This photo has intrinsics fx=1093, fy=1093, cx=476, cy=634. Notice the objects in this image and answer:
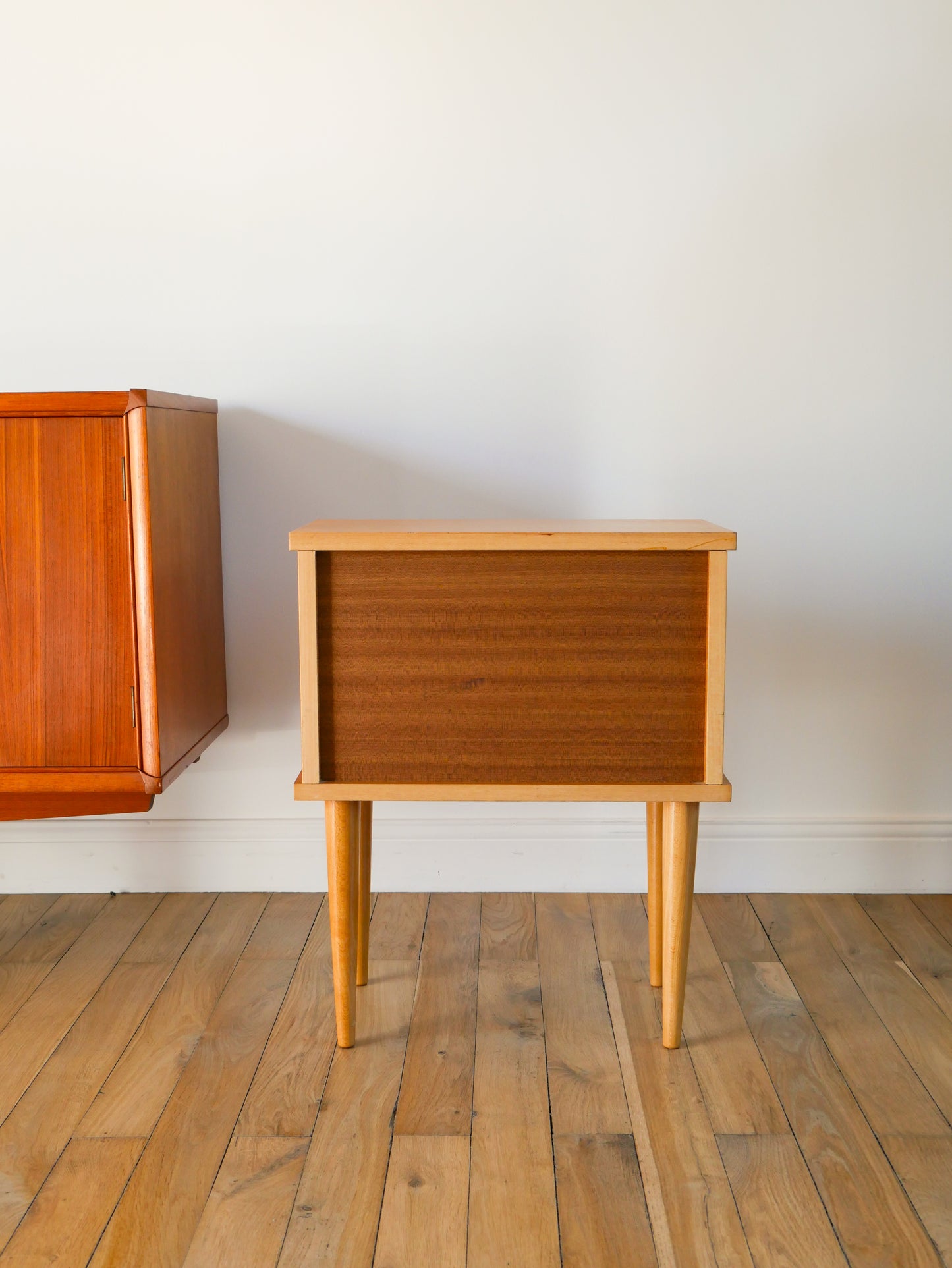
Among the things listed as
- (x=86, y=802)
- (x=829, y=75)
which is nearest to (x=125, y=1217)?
(x=86, y=802)

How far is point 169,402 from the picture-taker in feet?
5.00

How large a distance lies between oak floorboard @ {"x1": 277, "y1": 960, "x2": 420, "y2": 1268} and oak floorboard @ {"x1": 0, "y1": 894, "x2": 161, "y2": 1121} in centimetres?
38

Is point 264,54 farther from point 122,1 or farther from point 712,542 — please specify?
point 712,542

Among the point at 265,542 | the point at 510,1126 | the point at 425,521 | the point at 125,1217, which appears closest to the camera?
the point at 125,1217

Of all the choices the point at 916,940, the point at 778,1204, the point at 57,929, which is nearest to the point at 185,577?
the point at 57,929

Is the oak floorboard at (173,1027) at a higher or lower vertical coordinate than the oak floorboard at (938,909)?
lower

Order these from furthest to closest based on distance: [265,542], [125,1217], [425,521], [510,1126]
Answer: [265,542]
[425,521]
[510,1126]
[125,1217]

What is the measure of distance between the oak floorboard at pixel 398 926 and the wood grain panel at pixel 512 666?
0.47 metres

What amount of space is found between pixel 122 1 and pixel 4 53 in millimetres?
208

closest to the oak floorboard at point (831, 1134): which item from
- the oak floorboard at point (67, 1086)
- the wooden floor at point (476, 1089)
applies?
the wooden floor at point (476, 1089)

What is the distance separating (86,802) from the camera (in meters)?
1.52

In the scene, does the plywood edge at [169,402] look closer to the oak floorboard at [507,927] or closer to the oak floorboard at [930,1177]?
the oak floorboard at [507,927]

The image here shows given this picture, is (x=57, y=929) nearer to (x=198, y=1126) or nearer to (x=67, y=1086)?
(x=67, y=1086)

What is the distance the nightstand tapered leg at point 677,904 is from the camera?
53.2 inches
